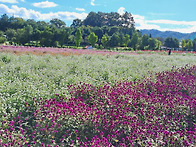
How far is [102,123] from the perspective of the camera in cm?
362

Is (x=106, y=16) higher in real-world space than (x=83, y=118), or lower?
higher

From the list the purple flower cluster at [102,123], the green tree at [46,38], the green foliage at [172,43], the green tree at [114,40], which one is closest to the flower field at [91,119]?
the purple flower cluster at [102,123]

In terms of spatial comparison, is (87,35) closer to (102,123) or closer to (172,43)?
(172,43)

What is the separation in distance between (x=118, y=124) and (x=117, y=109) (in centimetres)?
46

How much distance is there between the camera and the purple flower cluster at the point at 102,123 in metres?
3.12

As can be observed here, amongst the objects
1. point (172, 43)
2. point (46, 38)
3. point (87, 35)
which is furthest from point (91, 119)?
point (87, 35)

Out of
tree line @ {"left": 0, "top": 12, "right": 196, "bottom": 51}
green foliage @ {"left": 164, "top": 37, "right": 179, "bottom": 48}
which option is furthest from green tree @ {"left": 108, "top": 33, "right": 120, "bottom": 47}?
green foliage @ {"left": 164, "top": 37, "right": 179, "bottom": 48}

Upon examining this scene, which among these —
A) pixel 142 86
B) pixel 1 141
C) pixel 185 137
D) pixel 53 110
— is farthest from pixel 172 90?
pixel 1 141

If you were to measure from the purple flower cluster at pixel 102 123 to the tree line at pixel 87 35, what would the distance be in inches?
1446

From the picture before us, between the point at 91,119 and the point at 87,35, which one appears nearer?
the point at 91,119

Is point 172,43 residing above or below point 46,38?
above

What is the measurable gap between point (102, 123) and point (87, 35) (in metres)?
64.3

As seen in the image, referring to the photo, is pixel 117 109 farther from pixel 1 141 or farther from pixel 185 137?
pixel 1 141

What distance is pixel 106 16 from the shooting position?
107 meters
